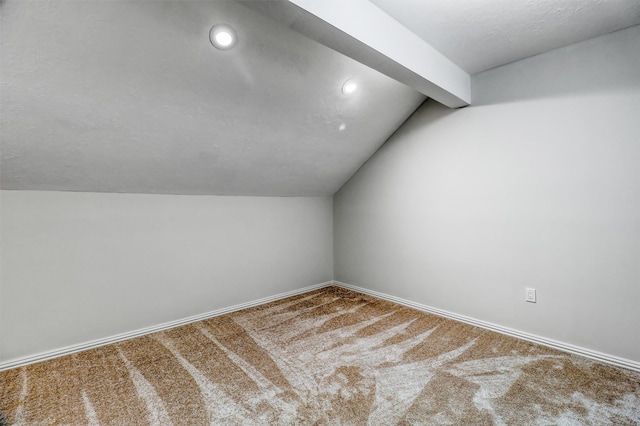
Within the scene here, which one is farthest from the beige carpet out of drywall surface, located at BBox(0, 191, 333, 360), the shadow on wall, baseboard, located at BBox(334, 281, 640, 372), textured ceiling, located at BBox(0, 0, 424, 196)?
the shadow on wall

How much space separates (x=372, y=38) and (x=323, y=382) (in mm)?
1998

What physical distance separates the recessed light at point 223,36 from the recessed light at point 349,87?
0.89 meters

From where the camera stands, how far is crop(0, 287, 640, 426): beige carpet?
1.54 m

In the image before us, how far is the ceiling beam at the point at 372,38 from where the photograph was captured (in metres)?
1.43

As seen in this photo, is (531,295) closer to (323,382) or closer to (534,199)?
(534,199)

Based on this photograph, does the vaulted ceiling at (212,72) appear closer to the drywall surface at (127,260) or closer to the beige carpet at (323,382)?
the drywall surface at (127,260)

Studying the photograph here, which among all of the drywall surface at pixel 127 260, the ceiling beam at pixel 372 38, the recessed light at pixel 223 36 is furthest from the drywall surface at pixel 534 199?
the recessed light at pixel 223 36

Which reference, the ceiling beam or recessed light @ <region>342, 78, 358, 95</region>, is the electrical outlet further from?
recessed light @ <region>342, 78, 358, 95</region>

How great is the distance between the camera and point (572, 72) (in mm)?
2100

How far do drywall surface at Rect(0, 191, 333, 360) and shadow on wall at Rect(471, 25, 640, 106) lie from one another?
2.25 meters

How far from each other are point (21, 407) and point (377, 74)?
2996mm

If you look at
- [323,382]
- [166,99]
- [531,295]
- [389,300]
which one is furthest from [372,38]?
[389,300]

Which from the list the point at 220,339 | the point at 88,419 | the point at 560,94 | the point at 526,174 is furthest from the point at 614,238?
the point at 88,419

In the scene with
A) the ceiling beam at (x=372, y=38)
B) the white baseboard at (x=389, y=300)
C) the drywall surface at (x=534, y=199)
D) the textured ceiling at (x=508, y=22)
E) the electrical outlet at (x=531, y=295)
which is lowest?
the white baseboard at (x=389, y=300)
